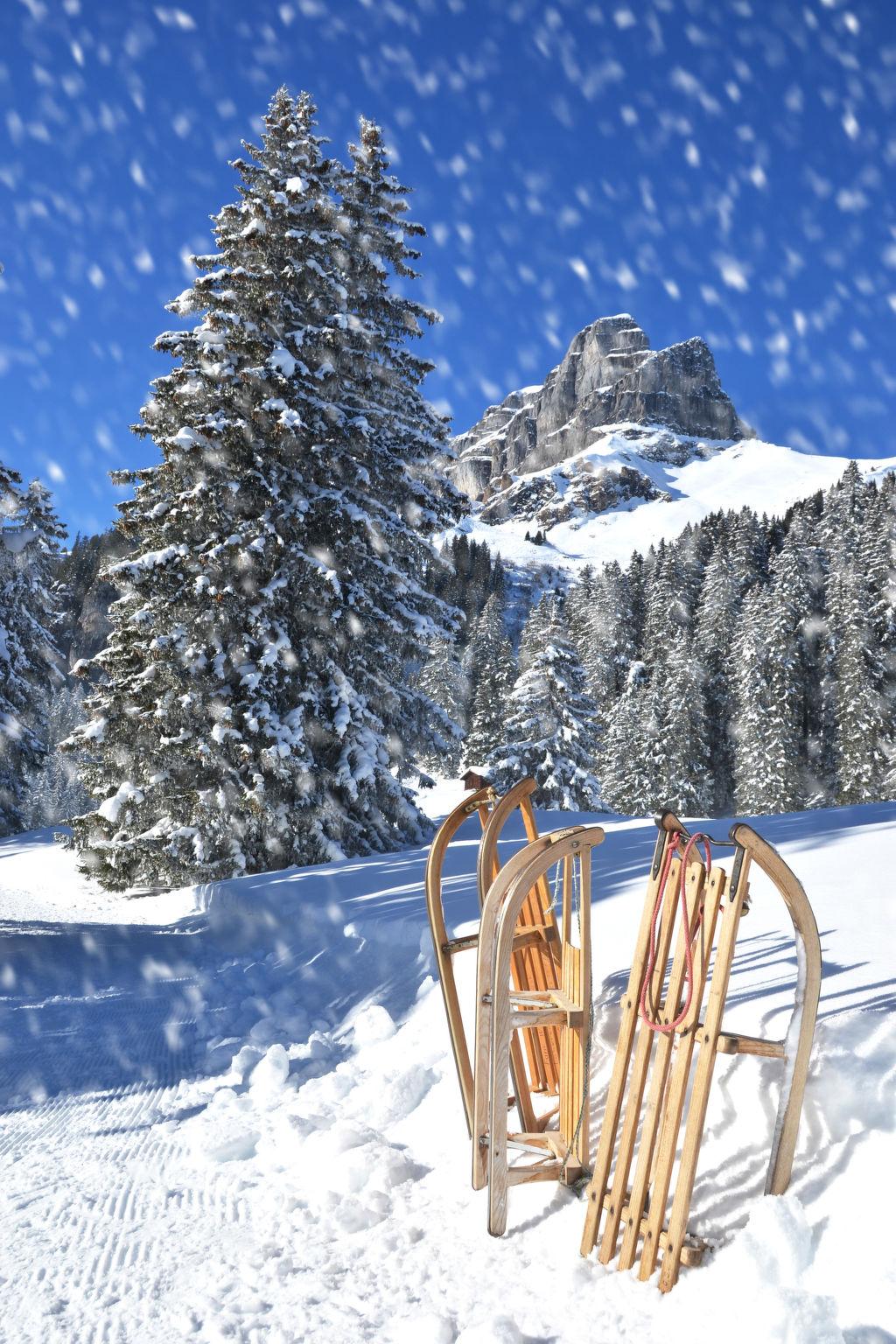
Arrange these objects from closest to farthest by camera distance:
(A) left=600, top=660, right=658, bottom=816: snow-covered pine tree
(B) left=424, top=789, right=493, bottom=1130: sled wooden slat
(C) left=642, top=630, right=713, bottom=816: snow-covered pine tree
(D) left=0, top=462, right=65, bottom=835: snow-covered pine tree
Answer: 1. (B) left=424, top=789, right=493, bottom=1130: sled wooden slat
2. (D) left=0, top=462, right=65, bottom=835: snow-covered pine tree
3. (C) left=642, top=630, right=713, bottom=816: snow-covered pine tree
4. (A) left=600, top=660, right=658, bottom=816: snow-covered pine tree

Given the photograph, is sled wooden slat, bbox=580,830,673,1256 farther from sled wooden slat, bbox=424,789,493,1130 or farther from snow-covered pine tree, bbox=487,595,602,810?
snow-covered pine tree, bbox=487,595,602,810

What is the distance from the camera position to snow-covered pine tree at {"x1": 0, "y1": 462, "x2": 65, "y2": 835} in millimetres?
20469

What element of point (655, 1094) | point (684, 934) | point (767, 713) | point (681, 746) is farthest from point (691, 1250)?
point (681, 746)

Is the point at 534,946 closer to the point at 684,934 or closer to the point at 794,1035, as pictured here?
the point at 684,934

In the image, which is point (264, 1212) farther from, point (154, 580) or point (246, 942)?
point (154, 580)

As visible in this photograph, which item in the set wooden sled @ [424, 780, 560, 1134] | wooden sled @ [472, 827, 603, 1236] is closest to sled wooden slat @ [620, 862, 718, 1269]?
wooden sled @ [472, 827, 603, 1236]

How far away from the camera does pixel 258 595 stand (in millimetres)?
11719

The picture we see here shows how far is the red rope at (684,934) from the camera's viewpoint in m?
2.39

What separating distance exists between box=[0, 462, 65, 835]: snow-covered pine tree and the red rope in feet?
63.5

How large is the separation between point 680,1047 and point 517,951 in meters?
1.20

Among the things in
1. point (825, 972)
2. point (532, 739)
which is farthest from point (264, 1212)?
point (532, 739)

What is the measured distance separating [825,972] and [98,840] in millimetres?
11033

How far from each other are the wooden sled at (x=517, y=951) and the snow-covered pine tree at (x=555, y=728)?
23952 mm

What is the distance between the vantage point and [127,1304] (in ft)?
7.77
